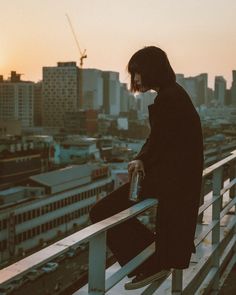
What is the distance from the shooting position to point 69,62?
9581cm

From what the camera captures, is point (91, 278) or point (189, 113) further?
point (189, 113)

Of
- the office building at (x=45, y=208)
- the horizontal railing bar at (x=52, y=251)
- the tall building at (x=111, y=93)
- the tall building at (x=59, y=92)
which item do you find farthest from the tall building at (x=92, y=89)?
the horizontal railing bar at (x=52, y=251)

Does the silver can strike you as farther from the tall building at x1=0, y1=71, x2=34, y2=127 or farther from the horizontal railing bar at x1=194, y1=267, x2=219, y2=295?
the tall building at x1=0, y1=71, x2=34, y2=127

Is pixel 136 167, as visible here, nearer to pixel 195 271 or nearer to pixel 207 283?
pixel 195 271

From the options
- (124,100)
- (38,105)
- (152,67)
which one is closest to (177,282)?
(152,67)

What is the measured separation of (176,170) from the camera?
163 centimetres

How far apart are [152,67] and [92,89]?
11080 centimetres

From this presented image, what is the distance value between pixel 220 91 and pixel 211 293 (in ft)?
381

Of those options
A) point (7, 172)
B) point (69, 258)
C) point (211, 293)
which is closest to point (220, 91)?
point (7, 172)

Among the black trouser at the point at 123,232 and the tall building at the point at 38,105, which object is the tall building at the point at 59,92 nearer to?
the tall building at the point at 38,105

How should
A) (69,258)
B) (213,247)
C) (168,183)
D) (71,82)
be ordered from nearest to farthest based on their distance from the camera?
(168,183), (213,247), (69,258), (71,82)

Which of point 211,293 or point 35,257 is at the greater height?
point 35,257

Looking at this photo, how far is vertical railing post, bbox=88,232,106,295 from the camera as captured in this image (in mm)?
1302

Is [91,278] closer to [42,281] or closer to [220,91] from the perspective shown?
[42,281]
